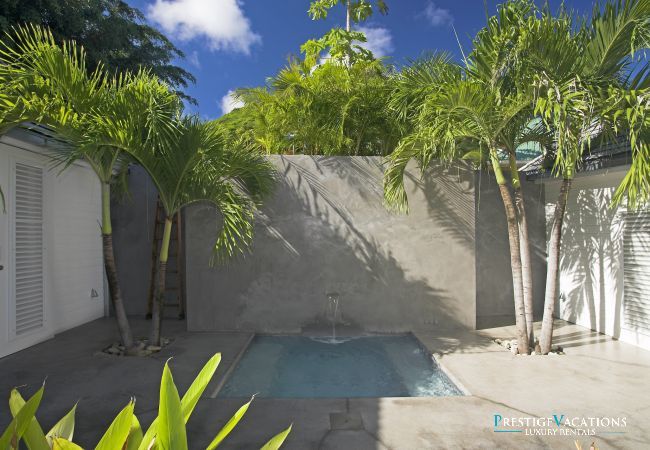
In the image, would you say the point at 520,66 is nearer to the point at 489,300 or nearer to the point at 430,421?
the point at 430,421

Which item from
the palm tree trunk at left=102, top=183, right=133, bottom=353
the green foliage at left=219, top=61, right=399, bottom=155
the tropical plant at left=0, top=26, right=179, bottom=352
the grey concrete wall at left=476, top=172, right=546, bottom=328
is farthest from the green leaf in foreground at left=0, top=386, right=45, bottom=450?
the grey concrete wall at left=476, top=172, right=546, bottom=328

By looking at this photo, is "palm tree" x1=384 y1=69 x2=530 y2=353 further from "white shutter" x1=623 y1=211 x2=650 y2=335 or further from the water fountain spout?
the water fountain spout

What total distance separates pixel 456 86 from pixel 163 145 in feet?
11.7

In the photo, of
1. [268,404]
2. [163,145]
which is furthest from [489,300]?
[163,145]

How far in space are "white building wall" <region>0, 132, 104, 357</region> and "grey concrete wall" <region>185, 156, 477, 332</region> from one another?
207cm

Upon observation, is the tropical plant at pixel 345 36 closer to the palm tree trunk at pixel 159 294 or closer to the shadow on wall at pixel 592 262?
the shadow on wall at pixel 592 262

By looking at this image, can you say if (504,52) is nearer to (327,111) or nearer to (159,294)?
(327,111)

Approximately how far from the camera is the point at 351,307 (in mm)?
6684

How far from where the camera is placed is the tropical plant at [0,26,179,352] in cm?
421

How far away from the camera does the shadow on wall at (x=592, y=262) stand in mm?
6156

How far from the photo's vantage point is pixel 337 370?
205 inches

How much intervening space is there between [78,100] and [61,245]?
3.17 metres

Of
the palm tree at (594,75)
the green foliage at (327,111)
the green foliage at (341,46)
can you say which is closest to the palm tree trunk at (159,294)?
the green foliage at (327,111)

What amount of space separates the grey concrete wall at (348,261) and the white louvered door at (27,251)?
2146mm
